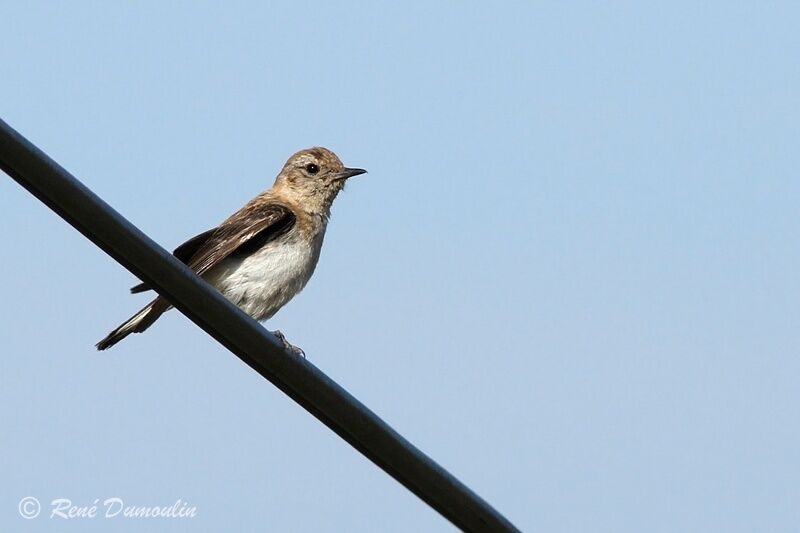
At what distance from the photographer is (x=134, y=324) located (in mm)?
11727

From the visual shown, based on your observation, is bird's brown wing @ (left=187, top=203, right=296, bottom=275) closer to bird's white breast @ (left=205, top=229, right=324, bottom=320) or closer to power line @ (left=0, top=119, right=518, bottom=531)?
bird's white breast @ (left=205, top=229, right=324, bottom=320)

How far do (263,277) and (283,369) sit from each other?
6274 millimetres

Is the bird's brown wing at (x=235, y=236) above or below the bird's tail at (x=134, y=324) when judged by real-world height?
above

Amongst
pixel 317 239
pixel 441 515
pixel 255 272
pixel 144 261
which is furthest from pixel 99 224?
pixel 317 239

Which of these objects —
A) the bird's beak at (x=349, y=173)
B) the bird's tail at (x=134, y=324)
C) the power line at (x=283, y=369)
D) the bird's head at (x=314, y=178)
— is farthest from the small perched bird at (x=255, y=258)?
the power line at (x=283, y=369)

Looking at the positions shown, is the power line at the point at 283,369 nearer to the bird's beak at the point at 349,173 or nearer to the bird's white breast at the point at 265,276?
the bird's white breast at the point at 265,276

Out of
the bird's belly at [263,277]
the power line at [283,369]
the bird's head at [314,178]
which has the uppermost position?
the bird's head at [314,178]

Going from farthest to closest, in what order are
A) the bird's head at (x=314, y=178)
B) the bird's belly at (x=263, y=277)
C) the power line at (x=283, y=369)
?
1. the bird's head at (x=314, y=178)
2. the bird's belly at (x=263, y=277)
3. the power line at (x=283, y=369)

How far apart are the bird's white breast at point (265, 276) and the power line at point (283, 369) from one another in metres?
6.12

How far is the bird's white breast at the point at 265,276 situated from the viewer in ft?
38.0

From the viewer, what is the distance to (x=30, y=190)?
484cm

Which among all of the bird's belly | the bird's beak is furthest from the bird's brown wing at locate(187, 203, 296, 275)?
the bird's beak

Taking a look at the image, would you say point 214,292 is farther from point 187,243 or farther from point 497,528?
point 187,243

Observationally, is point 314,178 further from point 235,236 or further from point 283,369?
point 283,369
